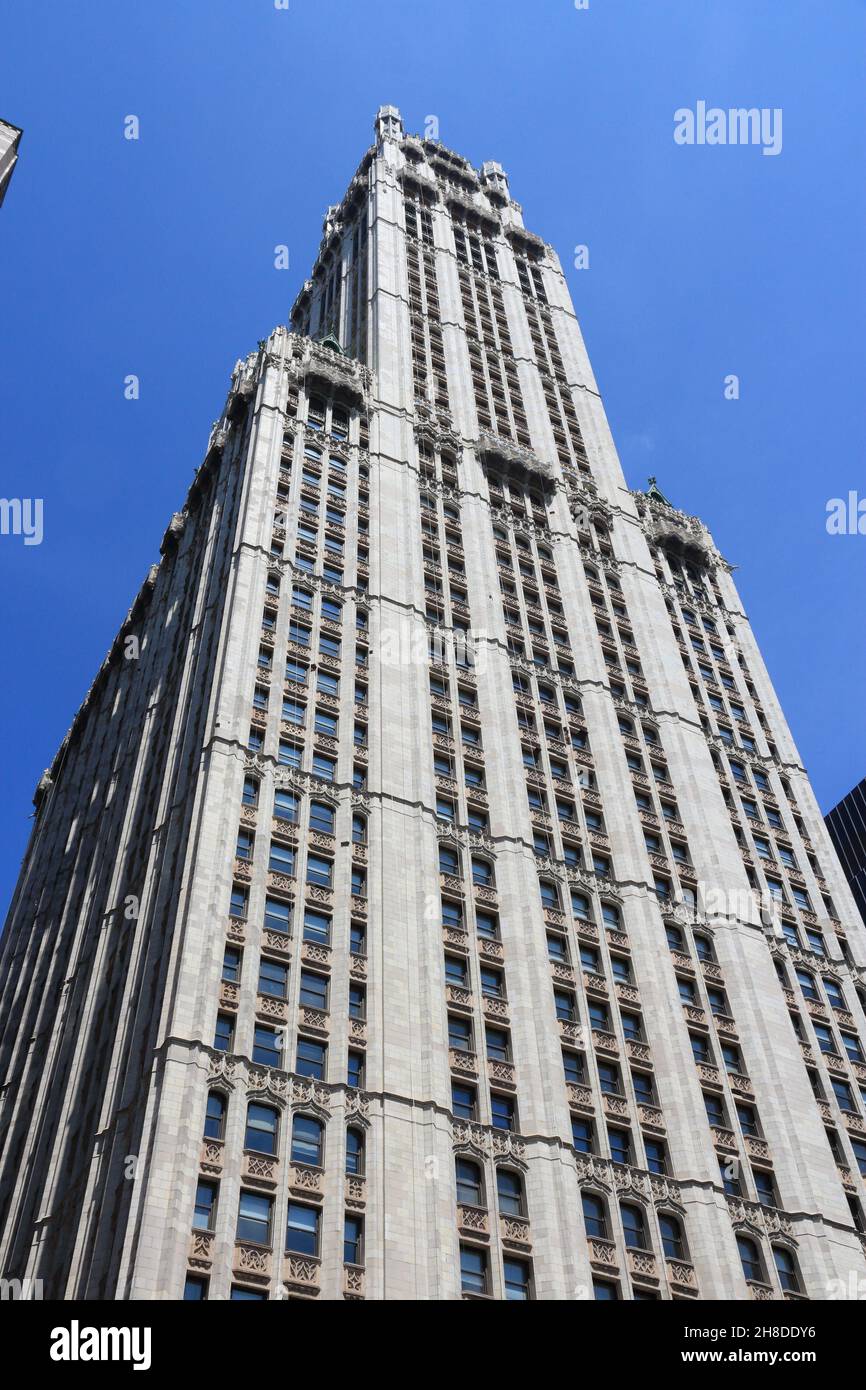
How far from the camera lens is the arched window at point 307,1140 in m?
43.2

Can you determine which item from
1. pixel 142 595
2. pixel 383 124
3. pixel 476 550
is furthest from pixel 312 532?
pixel 383 124

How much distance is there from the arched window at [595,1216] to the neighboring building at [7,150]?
36.4m

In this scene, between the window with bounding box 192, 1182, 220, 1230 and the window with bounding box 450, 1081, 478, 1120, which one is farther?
the window with bounding box 450, 1081, 478, 1120

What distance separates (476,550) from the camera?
3031 inches

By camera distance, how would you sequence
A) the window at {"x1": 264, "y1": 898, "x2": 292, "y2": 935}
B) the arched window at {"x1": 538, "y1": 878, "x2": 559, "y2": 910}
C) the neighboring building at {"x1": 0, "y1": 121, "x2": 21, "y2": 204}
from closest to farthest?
1. the neighboring building at {"x1": 0, "y1": 121, "x2": 21, "y2": 204}
2. the window at {"x1": 264, "y1": 898, "x2": 292, "y2": 935}
3. the arched window at {"x1": 538, "y1": 878, "x2": 559, "y2": 910}

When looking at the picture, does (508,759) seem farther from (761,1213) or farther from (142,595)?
(142,595)

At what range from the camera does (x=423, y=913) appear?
174 feet

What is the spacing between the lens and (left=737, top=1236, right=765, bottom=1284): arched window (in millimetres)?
48156

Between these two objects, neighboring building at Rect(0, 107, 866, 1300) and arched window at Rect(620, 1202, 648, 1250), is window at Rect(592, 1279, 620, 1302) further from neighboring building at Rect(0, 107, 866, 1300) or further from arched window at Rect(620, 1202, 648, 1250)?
arched window at Rect(620, 1202, 648, 1250)

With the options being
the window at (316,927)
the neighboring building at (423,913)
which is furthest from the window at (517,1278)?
the window at (316,927)

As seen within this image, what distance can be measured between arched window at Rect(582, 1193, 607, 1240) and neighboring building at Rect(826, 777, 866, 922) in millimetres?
72660

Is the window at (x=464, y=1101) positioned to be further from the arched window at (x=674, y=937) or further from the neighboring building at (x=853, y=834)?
the neighboring building at (x=853, y=834)

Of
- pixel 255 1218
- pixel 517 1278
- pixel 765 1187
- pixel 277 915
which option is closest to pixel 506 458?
pixel 277 915

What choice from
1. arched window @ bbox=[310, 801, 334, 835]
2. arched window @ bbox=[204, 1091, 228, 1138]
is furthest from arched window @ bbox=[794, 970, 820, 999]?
arched window @ bbox=[204, 1091, 228, 1138]
